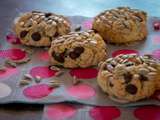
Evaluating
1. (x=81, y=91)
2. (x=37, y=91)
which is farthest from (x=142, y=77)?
(x=37, y=91)

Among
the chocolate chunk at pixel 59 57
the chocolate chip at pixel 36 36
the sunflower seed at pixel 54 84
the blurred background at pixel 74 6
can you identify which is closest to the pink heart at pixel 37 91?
the sunflower seed at pixel 54 84

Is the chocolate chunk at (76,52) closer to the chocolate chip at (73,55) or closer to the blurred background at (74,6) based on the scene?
the chocolate chip at (73,55)

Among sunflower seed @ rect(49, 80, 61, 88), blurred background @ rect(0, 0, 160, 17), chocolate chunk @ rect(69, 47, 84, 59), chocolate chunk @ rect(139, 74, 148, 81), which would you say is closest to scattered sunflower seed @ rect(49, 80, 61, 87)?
sunflower seed @ rect(49, 80, 61, 88)

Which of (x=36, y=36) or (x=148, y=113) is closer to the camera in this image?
(x=148, y=113)

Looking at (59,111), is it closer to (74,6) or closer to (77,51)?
(77,51)

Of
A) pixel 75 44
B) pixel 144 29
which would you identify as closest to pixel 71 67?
pixel 75 44

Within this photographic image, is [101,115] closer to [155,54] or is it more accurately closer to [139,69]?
[139,69]
